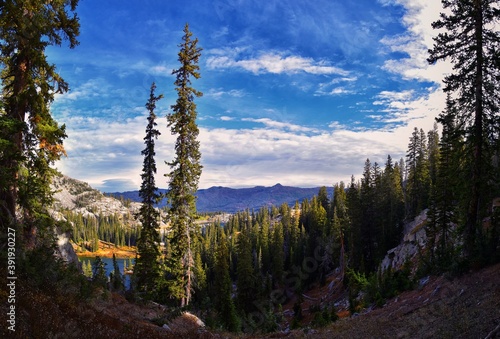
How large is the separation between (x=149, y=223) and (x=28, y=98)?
15.9 metres

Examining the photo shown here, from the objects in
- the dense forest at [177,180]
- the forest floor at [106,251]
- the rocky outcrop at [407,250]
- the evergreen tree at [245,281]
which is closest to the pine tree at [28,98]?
the dense forest at [177,180]

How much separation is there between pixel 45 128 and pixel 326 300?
5279 centimetres

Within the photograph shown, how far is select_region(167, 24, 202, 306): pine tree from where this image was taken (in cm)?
2214

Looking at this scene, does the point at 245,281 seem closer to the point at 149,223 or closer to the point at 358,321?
the point at 149,223

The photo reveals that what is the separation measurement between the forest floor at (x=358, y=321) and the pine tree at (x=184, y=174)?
339 centimetres

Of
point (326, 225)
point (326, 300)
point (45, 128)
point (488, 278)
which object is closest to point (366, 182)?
point (326, 300)

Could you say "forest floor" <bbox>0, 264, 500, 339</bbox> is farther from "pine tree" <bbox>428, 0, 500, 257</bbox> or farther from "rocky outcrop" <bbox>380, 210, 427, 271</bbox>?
"rocky outcrop" <bbox>380, 210, 427, 271</bbox>

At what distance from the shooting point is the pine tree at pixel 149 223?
81.1ft

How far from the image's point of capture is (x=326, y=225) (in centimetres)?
8038

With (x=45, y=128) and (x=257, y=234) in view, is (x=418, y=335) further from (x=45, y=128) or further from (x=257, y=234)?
(x=257, y=234)

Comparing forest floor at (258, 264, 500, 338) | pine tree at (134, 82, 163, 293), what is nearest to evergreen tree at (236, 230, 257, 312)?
pine tree at (134, 82, 163, 293)

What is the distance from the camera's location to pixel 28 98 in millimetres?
12172

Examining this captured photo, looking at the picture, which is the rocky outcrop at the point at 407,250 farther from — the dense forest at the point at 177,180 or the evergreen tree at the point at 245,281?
the evergreen tree at the point at 245,281

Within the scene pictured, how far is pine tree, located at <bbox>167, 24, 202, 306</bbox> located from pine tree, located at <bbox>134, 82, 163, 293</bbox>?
321 cm
